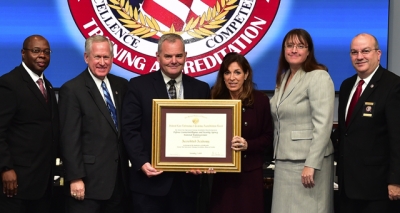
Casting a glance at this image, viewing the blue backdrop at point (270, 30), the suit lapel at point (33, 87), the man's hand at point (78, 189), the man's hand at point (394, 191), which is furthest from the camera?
the blue backdrop at point (270, 30)

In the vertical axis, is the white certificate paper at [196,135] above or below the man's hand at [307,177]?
above

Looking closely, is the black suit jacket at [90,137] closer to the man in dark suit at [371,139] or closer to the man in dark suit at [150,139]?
the man in dark suit at [150,139]

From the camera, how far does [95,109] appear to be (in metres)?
3.11

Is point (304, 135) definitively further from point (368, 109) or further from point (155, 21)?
point (155, 21)

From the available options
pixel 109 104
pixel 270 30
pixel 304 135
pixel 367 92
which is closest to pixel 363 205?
pixel 304 135

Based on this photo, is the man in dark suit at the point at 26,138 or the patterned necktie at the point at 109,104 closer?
the man in dark suit at the point at 26,138

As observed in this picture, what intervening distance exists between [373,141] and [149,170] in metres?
1.23

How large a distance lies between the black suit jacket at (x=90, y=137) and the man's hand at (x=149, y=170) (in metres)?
0.20

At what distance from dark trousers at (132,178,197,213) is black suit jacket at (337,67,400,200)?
2.96 ft

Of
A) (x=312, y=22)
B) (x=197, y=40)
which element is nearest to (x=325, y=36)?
(x=312, y=22)

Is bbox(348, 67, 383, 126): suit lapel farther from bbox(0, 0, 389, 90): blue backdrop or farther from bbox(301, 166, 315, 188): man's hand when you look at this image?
bbox(0, 0, 389, 90): blue backdrop

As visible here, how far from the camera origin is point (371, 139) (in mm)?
3010

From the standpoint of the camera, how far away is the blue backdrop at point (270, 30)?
4.19 metres

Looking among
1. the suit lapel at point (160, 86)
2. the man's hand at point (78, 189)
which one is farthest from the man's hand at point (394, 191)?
the man's hand at point (78, 189)
